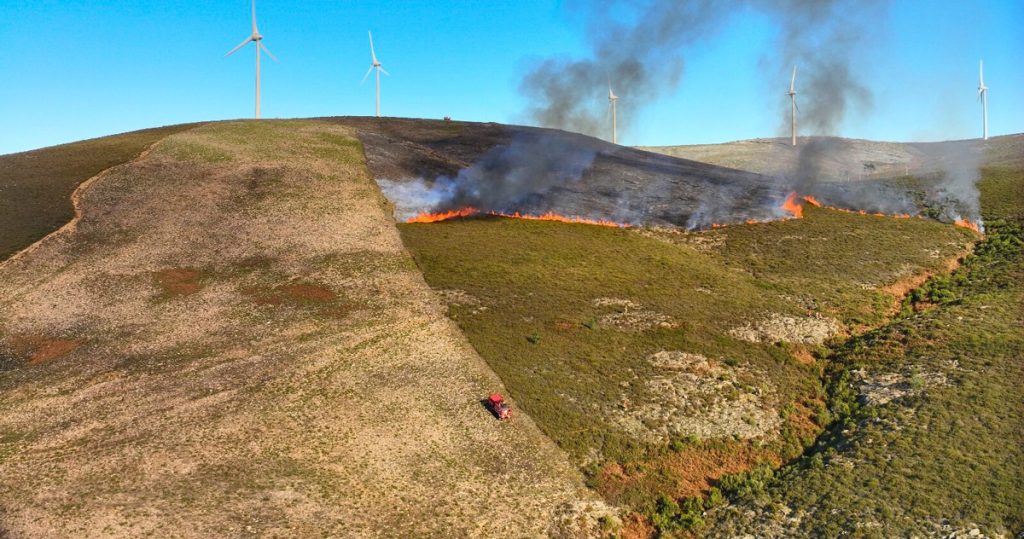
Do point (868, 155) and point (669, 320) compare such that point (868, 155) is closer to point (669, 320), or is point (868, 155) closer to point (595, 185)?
point (595, 185)

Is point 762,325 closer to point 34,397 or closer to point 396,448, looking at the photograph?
point 396,448

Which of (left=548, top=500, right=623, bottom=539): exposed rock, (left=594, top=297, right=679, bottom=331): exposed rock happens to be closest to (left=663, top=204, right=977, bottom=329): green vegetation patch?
(left=594, top=297, right=679, bottom=331): exposed rock

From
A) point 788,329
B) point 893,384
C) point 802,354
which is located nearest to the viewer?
point 893,384

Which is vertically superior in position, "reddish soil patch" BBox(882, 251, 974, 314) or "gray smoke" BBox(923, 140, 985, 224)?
"gray smoke" BBox(923, 140, 985, 224)

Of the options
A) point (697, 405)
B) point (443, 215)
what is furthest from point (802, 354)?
point (443, 215)

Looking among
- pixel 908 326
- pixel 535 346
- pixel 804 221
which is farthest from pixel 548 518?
pixel 804 221

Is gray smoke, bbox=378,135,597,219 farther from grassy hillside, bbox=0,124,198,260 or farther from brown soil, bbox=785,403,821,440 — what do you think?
brown soil, bbox=785,403,821,440

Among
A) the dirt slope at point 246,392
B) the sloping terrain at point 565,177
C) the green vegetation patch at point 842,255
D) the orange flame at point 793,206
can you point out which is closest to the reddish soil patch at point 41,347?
the dirt slope at point 246,392
